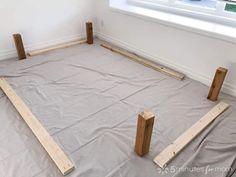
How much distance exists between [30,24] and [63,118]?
1.65m

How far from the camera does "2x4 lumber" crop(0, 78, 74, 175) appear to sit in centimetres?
137

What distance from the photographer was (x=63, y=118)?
1795 millimetres

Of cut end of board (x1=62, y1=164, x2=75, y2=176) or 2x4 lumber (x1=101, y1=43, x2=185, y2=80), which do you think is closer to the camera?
cut end of board (x1=62, y1=164, x2=75, y2=176)

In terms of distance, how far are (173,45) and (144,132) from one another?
56.1 inches

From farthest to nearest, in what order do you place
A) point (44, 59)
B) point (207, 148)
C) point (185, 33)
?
point (44, 59) → point (185, 33) → point (207, 148)

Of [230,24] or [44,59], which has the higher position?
[230,24]

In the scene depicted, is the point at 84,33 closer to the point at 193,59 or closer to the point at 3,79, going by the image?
A: the point at 3,79

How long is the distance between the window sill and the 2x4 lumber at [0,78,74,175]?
5.69 feet

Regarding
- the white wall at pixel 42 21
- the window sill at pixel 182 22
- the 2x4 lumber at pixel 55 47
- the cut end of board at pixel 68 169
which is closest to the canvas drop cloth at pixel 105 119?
the cut end of board at pixel 68 169

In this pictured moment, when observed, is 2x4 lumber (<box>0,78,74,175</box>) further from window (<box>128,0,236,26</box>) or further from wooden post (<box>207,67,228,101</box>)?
window (<box>128,0,236,26</box>)

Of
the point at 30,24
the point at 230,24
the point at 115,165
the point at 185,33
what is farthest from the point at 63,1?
the point at 115,165

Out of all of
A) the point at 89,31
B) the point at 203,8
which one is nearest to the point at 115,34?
the point at 89,31

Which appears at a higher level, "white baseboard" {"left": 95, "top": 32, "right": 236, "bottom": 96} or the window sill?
the window sill

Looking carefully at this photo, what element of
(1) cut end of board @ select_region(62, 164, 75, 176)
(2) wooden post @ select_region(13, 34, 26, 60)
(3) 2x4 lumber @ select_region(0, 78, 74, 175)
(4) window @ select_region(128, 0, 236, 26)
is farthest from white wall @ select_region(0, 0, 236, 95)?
(1) cut end of board @ select_region(62, 164, 75, 176)
